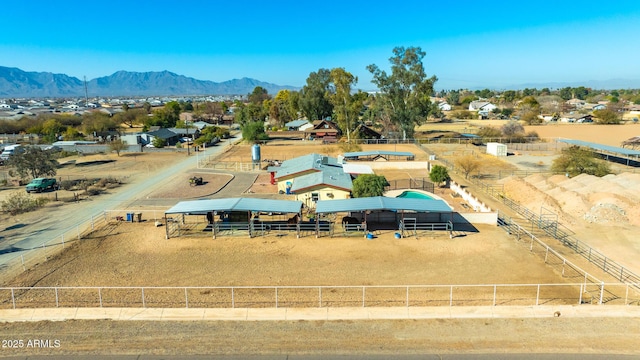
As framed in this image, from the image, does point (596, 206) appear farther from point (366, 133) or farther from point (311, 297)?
point (366, 133)

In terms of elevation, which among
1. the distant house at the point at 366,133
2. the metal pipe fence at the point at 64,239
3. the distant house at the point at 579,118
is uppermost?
the distant house at the point at 579,118

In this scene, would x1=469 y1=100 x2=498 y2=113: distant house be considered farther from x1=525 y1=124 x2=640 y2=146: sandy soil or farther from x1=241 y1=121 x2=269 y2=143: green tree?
x1=241 y1=121 x2=269 y2=143: green tree

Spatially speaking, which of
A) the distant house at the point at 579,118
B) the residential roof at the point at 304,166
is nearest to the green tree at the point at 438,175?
the residential roof at the point at 304,166

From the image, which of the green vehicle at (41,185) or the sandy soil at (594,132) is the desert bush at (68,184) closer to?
the green vehicle at (41,185)

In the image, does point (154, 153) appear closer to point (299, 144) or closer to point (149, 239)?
point (299, 144)

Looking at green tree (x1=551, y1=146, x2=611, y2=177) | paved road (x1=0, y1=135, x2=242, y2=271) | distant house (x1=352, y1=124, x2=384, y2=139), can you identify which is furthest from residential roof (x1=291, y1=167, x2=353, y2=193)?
distant house (x1=352, y1=124, x2=384, y2=139)

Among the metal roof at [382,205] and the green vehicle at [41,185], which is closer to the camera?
the metal roof at [382,205]

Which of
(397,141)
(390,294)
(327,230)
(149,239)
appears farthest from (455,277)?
(397,141)
